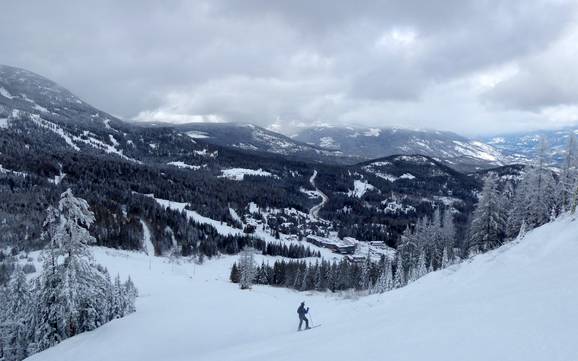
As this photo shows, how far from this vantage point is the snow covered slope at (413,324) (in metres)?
10.2

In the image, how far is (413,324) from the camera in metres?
13.2

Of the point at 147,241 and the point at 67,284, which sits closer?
the point at 67,284

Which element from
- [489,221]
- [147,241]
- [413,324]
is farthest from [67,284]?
[147,241]

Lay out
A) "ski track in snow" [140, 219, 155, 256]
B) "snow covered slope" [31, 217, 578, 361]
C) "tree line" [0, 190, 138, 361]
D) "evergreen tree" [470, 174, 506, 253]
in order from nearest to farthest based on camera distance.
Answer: "snow covered slope" [31, 217, 578, 361]
"tree line" [0, 190, 138, 361]
"evergreen tree" [470, 174, 506, 253]
"ski track in snow" [140, 219, 155, 256]

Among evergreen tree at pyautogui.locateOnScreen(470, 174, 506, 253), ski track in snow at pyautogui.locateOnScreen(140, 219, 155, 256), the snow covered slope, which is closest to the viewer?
the snow covered slope

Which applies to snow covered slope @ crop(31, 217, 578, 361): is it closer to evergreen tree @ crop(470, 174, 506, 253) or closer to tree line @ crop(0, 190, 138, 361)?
tree line @ crop(0, 190, 138, 361)

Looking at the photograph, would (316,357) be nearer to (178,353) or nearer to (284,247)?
(178,353)

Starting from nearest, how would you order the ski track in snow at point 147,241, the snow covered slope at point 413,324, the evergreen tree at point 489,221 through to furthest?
the snow covered slope at point 413,324 < the evergreen tree at point 489,221 < the ski track in snow at point 147,241

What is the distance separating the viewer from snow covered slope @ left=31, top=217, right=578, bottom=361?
1016 centimetres

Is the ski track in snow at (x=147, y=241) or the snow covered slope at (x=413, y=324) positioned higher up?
the snow covered slope at (x=413, y=324)

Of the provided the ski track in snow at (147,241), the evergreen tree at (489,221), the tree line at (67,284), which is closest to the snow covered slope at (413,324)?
the tree line at (67,284)

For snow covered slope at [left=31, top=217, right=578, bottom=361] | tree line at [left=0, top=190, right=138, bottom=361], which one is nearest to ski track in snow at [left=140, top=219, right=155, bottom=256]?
snow covered slope at [left=31, top=217, right=578, bottom=361]

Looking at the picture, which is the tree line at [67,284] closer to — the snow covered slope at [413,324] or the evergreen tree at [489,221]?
the snow covered slope at [413,324]

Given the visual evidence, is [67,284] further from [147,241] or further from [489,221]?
[147,241]
